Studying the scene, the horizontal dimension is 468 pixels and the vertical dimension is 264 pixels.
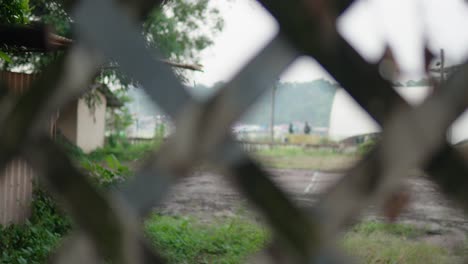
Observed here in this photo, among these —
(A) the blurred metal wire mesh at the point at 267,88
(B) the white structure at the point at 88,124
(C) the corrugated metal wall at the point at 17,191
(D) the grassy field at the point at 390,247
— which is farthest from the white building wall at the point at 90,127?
(A) the blurred metal wire mesh at the point at 267,88

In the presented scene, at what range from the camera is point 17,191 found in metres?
5.95

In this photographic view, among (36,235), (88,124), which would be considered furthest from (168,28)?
(36,235)

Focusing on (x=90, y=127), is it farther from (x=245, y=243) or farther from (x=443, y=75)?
(x=443, y=75)

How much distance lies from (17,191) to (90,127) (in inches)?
547

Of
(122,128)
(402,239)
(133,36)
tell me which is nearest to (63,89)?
(133,36)

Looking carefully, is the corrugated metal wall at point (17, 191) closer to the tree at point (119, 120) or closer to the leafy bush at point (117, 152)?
the leafy bush at point (117, 152)

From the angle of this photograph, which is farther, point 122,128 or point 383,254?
point 122,128

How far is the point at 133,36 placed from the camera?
768 mm

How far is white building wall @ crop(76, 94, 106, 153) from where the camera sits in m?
18.5

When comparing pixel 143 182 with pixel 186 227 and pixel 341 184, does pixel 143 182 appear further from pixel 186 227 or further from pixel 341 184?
pixel 186 227

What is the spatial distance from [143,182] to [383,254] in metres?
4.90

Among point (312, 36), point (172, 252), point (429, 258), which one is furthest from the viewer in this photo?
point (172, 252)

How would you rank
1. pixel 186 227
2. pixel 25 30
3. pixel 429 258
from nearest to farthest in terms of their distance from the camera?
pixel 25 30
pixel 429 258
pixel 186 227

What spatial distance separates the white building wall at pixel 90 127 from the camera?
1850cm
